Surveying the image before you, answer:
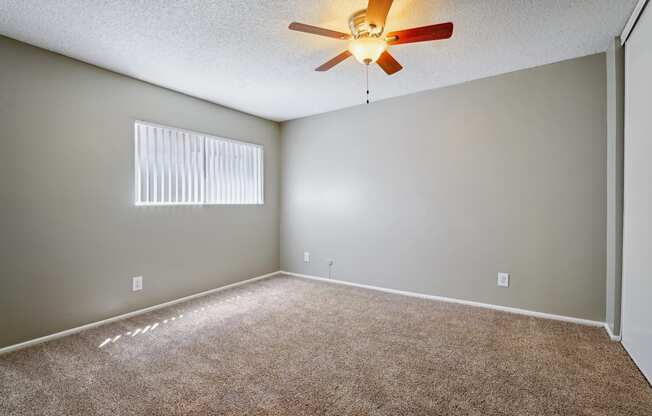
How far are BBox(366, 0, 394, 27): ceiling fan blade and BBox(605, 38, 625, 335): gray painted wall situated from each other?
1933 millimetres

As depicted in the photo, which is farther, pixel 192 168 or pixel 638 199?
pixel 192 168

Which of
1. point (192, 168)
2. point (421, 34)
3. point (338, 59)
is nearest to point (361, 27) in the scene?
point (338, 59)

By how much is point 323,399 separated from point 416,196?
2361 millimetres

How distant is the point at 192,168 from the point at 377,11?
8.63 feet

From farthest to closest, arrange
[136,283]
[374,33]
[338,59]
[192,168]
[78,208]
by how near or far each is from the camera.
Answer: [192,168] → [136,283] → [78,208] → [338,59] → [374,33]

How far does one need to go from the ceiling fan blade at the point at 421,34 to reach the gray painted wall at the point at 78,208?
98.1 inches

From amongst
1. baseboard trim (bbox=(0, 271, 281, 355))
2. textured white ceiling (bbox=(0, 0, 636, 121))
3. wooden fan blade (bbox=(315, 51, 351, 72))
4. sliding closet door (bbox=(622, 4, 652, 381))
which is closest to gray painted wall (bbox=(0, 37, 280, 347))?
baseboard trim (bbox=(0, 271, 281, 355))

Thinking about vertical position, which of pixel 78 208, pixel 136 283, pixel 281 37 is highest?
pixel 281 37

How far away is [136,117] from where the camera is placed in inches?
116

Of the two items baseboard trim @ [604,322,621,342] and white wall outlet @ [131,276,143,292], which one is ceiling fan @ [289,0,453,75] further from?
white wall outlet @ [131,276,143,292]

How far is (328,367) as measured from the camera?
1.99 m

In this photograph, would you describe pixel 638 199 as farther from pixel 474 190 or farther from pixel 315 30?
pixel 315 30

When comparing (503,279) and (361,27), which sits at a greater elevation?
(361,27)

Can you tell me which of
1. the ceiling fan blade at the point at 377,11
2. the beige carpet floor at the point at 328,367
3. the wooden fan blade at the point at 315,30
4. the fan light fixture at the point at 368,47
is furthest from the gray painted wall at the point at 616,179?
the wooden fan blade at the point at 315,30
